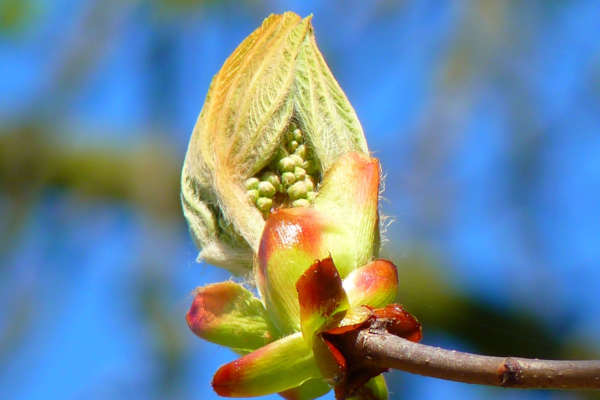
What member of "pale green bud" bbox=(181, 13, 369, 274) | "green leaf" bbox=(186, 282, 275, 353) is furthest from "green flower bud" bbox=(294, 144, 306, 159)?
"green leaf" bbox=(186, 282, 275, 353)

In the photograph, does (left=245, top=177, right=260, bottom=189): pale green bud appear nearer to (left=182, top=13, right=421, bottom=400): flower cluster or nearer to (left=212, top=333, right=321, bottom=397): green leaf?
(left=182, top=13, right=421, bottom=400): flower cluster

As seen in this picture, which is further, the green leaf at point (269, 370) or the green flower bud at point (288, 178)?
the green flower bud at point (288, 178)

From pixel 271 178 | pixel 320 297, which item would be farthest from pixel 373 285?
pixel 271 178

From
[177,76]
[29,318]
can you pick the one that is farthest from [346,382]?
[29,318]

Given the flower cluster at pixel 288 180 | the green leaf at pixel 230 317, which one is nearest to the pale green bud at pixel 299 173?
the flower cluster at pixel 288 180

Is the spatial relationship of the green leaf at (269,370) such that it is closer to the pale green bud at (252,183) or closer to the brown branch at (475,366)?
the brown branch at (475,366)

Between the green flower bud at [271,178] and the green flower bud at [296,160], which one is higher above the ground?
the green flower bud at [296,160]
